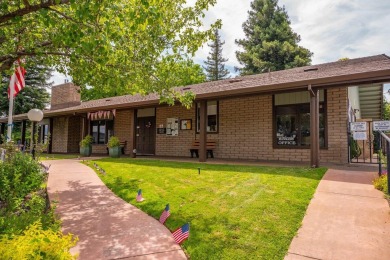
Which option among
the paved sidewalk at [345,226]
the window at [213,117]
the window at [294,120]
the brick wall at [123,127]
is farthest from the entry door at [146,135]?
the paved sidewalk at [345,226]

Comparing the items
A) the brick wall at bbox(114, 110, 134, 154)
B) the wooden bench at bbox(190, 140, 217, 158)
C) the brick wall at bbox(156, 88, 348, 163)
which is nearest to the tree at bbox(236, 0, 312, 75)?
the brick wall at bbox(114, 110, 134, 154)

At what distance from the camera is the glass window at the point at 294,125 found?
9.57 m

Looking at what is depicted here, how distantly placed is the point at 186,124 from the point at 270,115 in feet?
14.7

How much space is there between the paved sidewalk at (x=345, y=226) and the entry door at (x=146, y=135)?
10817 mm

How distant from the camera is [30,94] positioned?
28.8 meters

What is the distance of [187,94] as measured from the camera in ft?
25.2

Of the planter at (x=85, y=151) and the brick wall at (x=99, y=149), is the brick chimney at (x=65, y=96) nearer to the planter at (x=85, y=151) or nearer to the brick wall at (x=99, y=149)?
the brick wall at (x=99, y=149)

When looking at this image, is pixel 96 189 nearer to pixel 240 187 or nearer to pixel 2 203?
pixel 2 203

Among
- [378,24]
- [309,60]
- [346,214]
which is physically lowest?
[346,214]

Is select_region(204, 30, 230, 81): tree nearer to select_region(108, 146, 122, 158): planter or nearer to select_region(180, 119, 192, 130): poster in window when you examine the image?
select_region(180, 119, 192, 130): poster in window

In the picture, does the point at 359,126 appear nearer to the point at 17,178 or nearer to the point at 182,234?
the point at 182,234

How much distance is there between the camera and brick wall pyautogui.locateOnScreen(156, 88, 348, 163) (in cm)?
889

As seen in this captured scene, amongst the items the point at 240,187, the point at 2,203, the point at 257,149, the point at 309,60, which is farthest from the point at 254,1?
the point at 2,203

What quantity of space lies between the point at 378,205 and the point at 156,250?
369 cm
